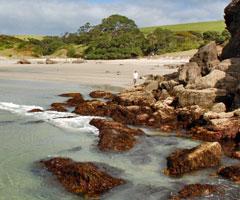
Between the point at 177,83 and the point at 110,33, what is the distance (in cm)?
9752

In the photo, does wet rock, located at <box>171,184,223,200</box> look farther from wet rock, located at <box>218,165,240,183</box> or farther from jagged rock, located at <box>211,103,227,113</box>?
jagged rock, located at <box>211,103,227,113</box>

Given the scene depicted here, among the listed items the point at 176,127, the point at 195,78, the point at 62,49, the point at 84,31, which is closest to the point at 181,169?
the point at 176,127

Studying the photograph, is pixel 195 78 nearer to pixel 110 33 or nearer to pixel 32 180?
pixel 32 180

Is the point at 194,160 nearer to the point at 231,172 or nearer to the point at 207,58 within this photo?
the point at 231,172

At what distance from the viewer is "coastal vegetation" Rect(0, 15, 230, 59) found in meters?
106

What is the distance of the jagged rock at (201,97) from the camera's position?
107 ft

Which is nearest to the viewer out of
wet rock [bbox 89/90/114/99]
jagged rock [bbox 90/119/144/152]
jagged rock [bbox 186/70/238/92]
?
jagged rock [bbox 90/119/144/152]

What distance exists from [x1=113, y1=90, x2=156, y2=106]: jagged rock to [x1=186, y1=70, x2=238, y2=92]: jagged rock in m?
3.66

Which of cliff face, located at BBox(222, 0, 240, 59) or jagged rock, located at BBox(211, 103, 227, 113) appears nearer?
jagged rock, located at BBox(211, 103, 227, 113)

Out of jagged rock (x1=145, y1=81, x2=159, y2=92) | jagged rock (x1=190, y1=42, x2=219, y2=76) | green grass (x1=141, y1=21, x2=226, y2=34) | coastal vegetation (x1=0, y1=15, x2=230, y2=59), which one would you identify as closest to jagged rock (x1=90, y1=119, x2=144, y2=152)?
jagged rock (x1=145, y1=81, x2=159, y2=92)

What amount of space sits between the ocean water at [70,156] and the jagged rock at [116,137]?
50cm

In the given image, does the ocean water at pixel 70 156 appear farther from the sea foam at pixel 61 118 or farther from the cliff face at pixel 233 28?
the cliff face at pixel 233 28

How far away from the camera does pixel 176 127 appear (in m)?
30.0

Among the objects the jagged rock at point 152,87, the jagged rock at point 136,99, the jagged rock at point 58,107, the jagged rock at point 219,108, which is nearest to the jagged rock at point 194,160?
the jagged rock at point 219,108
